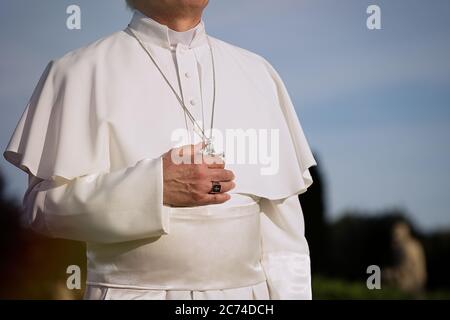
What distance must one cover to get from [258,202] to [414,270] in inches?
376

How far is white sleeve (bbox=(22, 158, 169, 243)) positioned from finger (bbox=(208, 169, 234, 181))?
186 mm

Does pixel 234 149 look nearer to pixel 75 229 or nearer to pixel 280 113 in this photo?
pixel 280 113

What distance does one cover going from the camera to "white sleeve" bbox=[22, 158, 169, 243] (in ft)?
9.79

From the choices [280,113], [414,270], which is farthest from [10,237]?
[414,270]

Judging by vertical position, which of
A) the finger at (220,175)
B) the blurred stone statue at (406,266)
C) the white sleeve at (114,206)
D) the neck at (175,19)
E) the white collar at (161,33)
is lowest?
the blurred stone statue at (406,266)

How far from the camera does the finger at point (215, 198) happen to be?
3013 mm

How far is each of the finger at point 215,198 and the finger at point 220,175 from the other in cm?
6

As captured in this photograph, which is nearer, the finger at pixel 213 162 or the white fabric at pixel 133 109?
Answer: the finger at pixel 213 162

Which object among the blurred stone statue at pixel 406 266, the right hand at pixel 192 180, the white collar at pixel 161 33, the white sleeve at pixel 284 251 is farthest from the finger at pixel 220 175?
the blurred stone statue at pixel 406 266

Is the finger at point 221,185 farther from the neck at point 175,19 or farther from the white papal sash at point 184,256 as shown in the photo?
the neck at point 175,19

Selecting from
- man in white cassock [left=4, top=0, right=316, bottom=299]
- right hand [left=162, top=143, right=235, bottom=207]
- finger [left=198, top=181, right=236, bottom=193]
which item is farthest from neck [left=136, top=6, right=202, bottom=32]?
finger [left=198, top=181, right=236, bottom=193]

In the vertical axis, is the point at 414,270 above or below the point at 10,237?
below

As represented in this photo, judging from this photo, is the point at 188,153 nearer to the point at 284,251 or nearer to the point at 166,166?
the point at 166,166

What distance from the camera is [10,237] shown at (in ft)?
24.9
